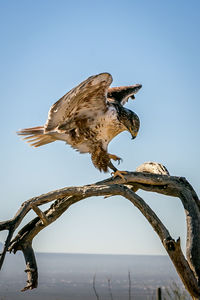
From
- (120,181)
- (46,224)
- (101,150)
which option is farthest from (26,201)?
(101,150)

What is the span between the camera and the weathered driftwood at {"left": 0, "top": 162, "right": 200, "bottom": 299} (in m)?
4.63

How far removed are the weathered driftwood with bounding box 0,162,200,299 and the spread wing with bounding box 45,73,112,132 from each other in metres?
0.99

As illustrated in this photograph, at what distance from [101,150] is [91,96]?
2.24 ft

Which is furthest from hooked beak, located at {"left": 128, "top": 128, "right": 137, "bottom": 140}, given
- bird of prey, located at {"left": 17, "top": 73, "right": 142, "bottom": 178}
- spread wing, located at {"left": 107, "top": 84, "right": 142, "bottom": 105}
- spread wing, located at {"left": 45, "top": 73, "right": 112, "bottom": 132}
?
spread wing, located at {"left": 107, "top": 84, "right": 142, "bottom": 105}

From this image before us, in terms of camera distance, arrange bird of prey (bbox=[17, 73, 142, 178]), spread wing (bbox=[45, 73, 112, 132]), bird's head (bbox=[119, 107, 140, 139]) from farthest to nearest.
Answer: bird's head (bbox=[119, 107, 140, 139])
bird of prey (bbox=[17, 73, 142, 178])
spread wing (bbox=[45, 73, 112, 132])

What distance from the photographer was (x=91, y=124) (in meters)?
6.07

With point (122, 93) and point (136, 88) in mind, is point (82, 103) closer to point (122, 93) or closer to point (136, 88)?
point (122, 93)

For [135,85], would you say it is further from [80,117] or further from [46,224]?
[46,224]

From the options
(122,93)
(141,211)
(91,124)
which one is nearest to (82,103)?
(91,124)

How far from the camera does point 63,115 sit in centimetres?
583

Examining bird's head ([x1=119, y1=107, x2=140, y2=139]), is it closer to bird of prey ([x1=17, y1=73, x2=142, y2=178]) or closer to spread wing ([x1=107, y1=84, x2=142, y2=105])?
bird of prey ([x1=17, y1=73, x2=142, y2=178])

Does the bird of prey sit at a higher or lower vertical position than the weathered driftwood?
higher

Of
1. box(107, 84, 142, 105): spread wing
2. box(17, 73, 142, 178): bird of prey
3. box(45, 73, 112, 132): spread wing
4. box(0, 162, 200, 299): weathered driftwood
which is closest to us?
box(0, 162, 200, 299): weathered driftwood

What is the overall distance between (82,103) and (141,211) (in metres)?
1.63
